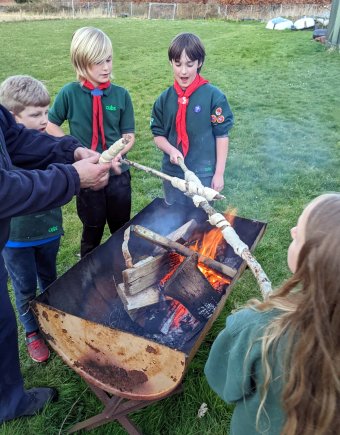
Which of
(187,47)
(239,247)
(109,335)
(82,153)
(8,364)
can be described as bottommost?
(8,364)

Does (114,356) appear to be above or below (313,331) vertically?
below

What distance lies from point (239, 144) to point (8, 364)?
5060 mm

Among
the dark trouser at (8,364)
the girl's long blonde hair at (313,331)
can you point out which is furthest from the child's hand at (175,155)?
the girl's long blonde hair at (313,331)

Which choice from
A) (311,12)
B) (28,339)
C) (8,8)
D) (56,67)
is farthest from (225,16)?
(28,339)

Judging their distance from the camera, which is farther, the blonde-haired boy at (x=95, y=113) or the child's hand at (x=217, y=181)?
the child's hand at (x=217, y=181)

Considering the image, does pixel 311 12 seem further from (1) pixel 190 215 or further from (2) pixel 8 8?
(1) pixel 190 215

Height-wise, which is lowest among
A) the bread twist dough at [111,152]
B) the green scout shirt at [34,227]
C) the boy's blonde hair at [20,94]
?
the green scout shirt at [34,227]

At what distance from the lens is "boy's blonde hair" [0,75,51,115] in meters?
2.52

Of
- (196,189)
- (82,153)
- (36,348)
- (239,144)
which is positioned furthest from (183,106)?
(239,144)

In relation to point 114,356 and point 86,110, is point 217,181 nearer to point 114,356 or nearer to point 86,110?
point 86,110

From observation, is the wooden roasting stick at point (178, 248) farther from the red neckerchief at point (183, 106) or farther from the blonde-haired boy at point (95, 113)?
the red neckerchief at point (183, 106)

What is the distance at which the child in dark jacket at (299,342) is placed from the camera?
1131mm

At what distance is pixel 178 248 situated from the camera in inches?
101

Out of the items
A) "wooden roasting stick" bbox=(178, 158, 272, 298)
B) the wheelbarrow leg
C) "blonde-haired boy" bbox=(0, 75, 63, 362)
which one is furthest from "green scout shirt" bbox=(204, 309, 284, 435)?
"blonde-haired boy" bbox=(0, 75, 63, 362)
